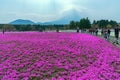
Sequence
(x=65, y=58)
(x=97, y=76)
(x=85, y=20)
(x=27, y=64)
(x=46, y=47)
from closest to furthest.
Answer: (x=97, y=76) → (x=27, y=64) → (x=65, y=58) → (x=46, y=47) → (x=85, y=20)

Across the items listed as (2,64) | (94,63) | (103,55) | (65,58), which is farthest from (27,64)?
(103,55)

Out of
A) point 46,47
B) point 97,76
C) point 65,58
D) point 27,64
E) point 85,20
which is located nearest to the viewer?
point 97,76

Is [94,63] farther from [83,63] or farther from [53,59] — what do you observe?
[53,59]

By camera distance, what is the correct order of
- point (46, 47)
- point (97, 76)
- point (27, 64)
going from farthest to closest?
1. point (46, 47)
2. point (27, 64)
3. point (97, 76)

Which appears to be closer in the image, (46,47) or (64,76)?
(64,76)

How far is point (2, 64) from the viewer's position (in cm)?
1452

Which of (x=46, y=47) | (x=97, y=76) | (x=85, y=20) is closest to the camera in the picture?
(x=97, y=76)

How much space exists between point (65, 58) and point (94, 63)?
5.79ft

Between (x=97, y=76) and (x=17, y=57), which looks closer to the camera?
(x=97, y=76)

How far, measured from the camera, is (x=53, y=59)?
1512cm

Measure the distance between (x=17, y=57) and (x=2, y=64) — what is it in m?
1.58

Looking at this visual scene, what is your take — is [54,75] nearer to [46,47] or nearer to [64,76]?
[64,76]

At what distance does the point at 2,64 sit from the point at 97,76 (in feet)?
17.9

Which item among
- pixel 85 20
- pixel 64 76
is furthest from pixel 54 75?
pixel 85 20
